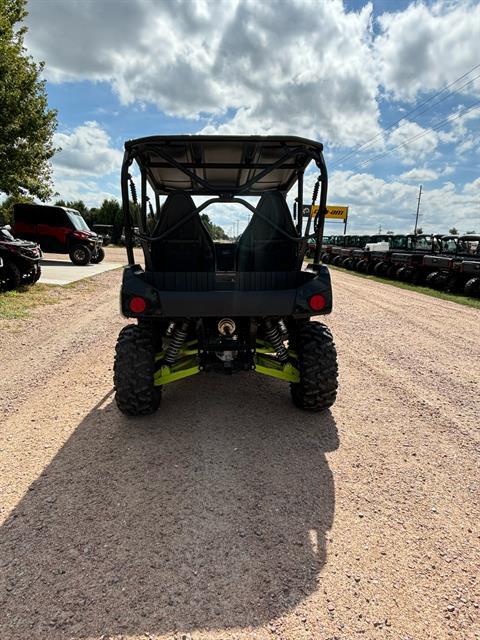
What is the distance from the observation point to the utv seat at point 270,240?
370 centimetres

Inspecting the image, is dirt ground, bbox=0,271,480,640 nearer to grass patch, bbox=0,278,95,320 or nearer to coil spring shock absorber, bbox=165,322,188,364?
coil spring shock absorber, bbox=165,322,188,364

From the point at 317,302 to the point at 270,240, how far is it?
34.1 inches

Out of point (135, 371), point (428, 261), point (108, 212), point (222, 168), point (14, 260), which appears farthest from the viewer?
point (108, 212)

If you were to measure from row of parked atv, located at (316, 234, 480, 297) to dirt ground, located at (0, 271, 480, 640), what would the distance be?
10480 mm

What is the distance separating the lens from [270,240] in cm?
379

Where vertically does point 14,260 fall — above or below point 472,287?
above

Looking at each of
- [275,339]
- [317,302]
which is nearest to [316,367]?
[275,339]

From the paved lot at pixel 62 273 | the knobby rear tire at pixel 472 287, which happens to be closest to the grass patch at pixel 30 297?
the paved lot at pixel 62 273

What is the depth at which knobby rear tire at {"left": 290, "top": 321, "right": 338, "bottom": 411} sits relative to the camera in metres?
3.45

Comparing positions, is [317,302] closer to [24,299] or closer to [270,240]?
[270,240]

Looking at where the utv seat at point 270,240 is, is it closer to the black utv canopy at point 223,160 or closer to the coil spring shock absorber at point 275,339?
the black utv canopy at point 223,160

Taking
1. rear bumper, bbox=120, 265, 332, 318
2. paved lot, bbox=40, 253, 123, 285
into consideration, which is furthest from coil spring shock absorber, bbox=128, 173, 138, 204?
paved lot, bbox=40, 253, 123, 285

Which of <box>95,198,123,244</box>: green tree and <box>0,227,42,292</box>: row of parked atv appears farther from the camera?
<box>95,198,123,244</box>: green tree

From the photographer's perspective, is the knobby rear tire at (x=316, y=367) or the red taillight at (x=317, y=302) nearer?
the red taillight at (x=317, y=302)
